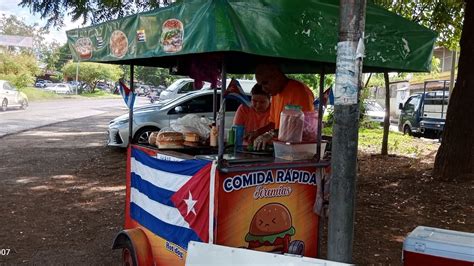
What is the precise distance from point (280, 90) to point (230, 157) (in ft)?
3.35

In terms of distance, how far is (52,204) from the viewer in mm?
6750

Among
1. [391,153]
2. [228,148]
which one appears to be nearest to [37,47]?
[391,153]

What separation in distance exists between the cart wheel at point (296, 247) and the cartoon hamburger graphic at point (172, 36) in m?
1.86

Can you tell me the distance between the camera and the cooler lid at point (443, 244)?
9.54 ft

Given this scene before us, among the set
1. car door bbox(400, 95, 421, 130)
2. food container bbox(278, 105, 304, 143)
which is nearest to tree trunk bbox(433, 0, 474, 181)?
food container bbox(278, 105, 304, 143)

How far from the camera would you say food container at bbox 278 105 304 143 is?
371cm

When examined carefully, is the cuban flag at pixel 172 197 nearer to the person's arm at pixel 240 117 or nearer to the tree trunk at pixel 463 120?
the person's arm at pixel 240 117

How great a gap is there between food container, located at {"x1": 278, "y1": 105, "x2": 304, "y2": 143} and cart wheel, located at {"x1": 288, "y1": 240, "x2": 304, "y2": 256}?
855 mm

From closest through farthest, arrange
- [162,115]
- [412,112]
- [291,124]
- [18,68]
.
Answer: [291,124] → [162,115] → [412,112] → [18,68]

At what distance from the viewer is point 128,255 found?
4.10 meters

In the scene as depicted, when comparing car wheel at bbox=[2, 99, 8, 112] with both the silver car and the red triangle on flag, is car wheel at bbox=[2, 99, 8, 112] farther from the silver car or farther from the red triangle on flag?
the red triangle on flag

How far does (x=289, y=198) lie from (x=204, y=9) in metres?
1.67

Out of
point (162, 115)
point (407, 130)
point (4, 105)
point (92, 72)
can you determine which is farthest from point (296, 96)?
point (92, 72)

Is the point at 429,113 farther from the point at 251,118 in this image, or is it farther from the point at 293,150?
the point at 293,150
